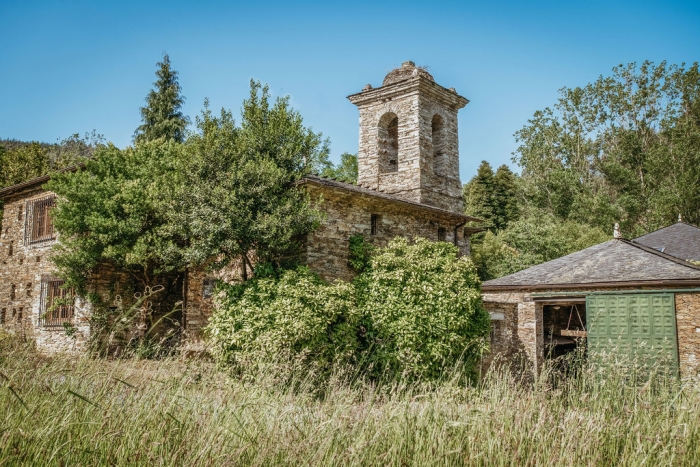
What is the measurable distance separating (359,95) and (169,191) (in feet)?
26.8

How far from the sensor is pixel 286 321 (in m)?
9.47

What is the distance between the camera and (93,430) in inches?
139

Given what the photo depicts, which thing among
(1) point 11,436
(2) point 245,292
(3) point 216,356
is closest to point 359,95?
(2) point 245,292

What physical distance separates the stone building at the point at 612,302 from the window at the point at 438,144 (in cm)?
473

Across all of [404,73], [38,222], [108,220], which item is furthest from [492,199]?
[108,220]

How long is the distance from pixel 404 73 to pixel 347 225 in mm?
7245

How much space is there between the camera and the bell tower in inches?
649

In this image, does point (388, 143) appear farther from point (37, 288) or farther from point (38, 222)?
point (37, 288)

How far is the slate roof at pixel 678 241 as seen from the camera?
1666cm

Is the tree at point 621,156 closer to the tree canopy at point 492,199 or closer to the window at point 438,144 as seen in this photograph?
the tree canopy at point 492,199

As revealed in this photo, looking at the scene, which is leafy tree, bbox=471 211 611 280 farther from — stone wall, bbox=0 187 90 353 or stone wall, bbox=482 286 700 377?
stone wall, bbox=0 187 90 353

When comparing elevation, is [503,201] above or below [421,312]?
above

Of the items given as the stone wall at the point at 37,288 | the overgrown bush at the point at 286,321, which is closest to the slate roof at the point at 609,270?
the overgrown bush at the point at 286,321

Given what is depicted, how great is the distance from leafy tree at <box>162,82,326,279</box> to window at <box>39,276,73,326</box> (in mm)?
5525
